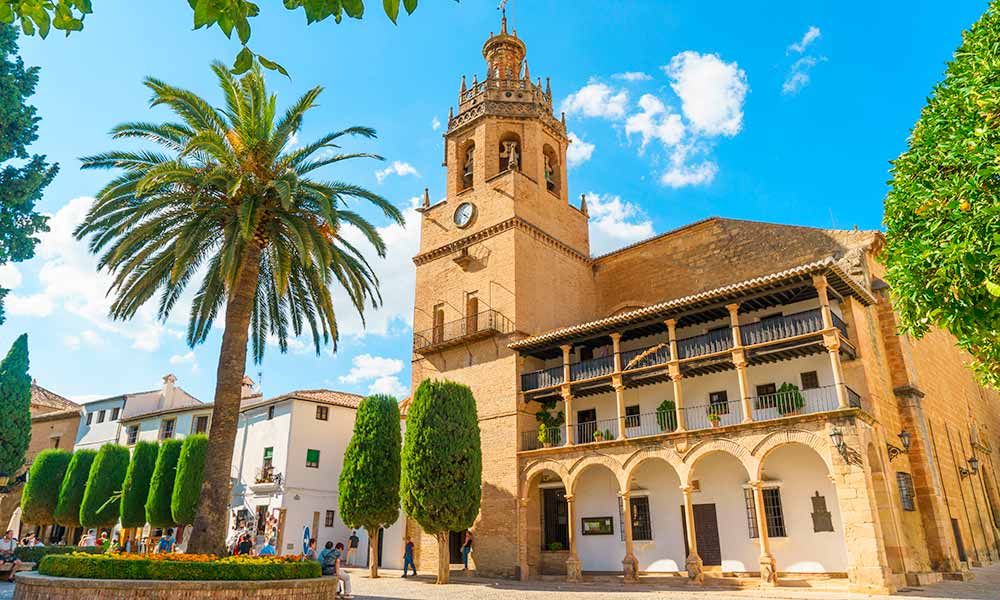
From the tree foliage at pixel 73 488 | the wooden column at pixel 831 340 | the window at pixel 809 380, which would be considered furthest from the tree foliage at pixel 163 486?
the wooden column at pixel 831 340

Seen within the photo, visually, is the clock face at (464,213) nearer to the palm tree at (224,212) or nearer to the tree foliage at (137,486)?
the palm tree at (224,212)

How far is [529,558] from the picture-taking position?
22297 millimetres

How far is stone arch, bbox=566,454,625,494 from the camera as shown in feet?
68.8

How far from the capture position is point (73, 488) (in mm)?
30797

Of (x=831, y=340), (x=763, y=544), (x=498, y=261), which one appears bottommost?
(x=763, y=544)

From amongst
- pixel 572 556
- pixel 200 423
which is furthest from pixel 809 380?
pixel 200 423

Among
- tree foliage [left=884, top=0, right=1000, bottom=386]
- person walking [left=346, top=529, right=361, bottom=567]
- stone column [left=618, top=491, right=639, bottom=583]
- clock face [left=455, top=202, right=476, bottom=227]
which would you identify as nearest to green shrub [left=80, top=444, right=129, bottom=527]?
person walking [left=346, top=529, right=361, bottom=567]

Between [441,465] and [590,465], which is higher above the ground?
[590,465]

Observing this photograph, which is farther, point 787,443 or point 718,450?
point 718,450

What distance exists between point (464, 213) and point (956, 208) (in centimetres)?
2159

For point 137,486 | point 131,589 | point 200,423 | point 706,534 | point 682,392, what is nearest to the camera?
point 131,589

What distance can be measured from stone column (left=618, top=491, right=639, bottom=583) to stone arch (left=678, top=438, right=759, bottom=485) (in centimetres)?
221

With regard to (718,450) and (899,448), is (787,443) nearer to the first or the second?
(718,450)

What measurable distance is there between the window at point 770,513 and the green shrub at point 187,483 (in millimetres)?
21069
